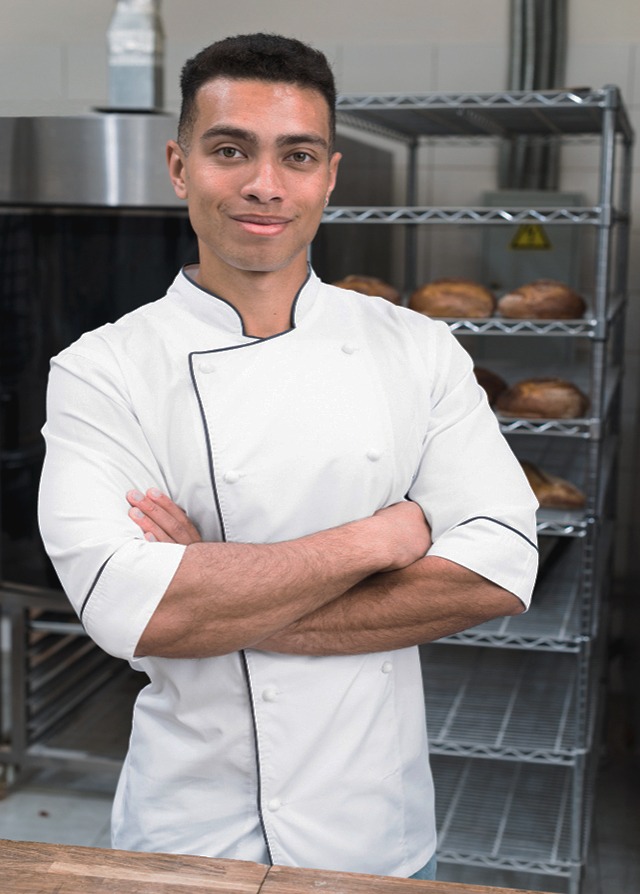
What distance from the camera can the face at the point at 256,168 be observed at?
3.60ft

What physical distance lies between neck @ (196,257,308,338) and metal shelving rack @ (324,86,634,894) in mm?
769

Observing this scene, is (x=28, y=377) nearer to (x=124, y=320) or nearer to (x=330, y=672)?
(x=124, y=320)

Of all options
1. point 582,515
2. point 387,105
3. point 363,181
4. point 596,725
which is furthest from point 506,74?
point 596,725

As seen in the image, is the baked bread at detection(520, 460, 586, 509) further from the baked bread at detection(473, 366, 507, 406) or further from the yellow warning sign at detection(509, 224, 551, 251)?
the yellow warning sign at detection(509, 224, 551, 251)

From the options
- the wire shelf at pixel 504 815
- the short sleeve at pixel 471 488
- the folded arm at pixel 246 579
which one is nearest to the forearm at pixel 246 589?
the folded arm at pixel 246 579

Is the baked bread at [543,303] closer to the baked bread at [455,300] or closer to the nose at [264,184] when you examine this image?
the baked bread at [455,300]

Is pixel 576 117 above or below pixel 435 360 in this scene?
above

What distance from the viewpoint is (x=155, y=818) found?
1.21 m

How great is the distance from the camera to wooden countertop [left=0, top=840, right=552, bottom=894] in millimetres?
945

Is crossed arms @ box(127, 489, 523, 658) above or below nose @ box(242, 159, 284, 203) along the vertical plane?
below

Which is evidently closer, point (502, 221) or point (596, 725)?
point (502, 221)

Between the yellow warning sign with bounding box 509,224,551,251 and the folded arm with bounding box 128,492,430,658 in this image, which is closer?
the folded arm with bounding box 128,492,430,658

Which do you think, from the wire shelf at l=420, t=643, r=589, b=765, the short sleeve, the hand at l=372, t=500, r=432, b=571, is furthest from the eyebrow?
the wire shelf at l=420, t=643, r=589, b=765

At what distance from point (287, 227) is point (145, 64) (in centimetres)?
132
